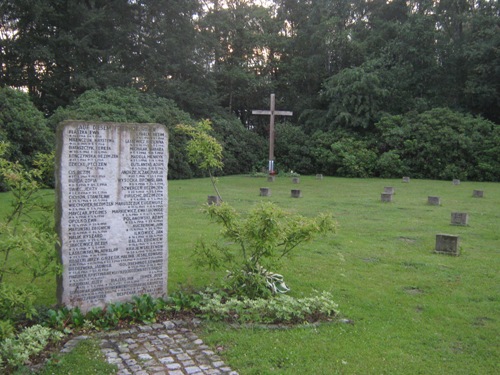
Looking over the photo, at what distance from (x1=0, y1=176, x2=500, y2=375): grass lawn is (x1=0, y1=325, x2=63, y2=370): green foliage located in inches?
60.9

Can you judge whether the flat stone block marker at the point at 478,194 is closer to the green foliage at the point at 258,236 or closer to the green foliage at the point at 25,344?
the green foliage at the point at 258,236


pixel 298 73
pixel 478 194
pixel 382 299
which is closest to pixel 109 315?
pixel 382 299

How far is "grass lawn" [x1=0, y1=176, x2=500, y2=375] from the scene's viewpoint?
14.9 ft

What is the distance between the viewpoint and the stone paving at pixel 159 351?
4.25 metres

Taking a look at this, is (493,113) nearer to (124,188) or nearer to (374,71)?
(374,71)

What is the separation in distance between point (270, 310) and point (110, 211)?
2.23 m

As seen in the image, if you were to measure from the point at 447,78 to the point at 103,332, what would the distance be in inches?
1443

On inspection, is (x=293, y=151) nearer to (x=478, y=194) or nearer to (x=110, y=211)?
(x=478, y=194)

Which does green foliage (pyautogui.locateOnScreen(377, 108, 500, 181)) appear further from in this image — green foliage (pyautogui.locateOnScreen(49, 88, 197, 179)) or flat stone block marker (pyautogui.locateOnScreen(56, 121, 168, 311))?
flat stone block marker (pyautogui.locateOnScreen(56, 121, 168, 311))

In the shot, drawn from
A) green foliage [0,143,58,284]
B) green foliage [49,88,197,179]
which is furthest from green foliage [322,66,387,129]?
green foliage [0,143,58,284]

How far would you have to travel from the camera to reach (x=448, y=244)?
912 cm

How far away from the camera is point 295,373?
421 cm

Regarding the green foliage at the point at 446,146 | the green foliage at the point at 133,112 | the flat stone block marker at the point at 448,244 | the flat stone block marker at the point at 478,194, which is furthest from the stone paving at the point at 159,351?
the green foliage at the point at 446,146

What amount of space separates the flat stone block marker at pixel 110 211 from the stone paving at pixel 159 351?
73 cm
